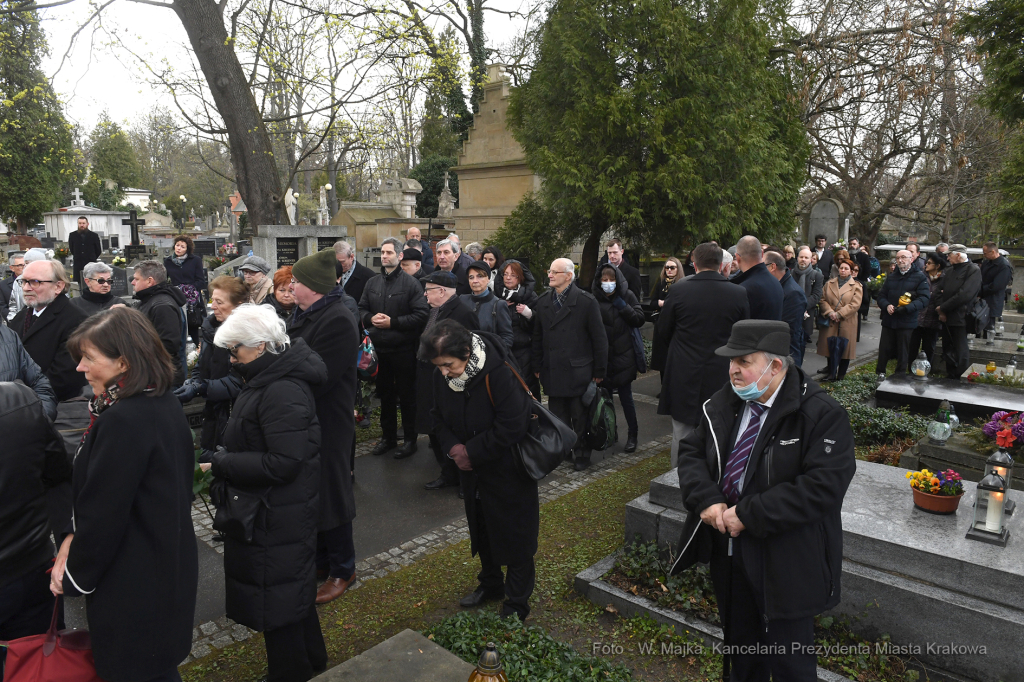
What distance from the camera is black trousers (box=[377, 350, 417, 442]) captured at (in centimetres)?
698

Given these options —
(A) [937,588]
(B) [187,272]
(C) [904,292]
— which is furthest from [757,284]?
(B) [187,272]

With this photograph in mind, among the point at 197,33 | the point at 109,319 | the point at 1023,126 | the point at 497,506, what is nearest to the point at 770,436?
the point at 497,506

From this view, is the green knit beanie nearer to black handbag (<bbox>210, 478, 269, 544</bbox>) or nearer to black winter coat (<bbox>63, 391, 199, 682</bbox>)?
black handbag (<bbox>210, 478, 269, 544</bbox>)

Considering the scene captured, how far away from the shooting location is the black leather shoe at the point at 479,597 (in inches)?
170

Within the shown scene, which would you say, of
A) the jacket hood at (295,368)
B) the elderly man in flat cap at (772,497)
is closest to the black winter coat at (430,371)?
the jacket hood at (295,368)

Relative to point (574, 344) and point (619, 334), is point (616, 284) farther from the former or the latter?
point (574, 344)

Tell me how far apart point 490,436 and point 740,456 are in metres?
1.37

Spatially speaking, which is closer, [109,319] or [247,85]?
[109,319]

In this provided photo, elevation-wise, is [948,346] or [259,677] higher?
[948,346]

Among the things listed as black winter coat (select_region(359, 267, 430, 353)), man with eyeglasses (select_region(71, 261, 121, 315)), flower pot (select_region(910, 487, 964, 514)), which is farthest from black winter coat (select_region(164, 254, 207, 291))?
flower pot (select_region(910, 487, 964, 514))

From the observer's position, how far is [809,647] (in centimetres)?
297

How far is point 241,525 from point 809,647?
257 centimetres

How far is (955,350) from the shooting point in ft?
32.4

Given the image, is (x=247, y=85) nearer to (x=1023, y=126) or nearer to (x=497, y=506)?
(x=497, y=506)
